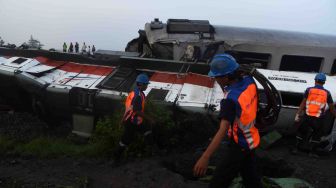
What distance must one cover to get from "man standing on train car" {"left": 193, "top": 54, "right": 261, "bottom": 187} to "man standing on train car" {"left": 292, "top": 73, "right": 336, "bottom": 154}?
2.94 meters

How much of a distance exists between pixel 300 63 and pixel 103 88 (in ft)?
14.7

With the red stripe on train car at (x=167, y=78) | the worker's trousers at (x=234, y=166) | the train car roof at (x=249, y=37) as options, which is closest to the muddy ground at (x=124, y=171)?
the worker's trousers at (x=234, y=166)

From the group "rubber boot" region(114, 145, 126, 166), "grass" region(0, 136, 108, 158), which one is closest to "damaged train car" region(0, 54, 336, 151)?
"grass" region(0, 136, 108, 158)

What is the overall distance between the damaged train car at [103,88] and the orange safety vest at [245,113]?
2985 millimetres

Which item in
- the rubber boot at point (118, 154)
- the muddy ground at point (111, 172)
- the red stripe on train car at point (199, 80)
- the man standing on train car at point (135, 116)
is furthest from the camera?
the red stripe on train car at point (199, 80)

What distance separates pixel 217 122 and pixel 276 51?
2.95 m

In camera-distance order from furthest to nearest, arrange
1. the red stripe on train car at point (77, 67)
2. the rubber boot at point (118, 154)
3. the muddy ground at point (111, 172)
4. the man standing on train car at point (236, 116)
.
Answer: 1. the red stripe on train car at point (77, 67)
2. the rubber boot at point (118, 154)
3. the muddy ground at point (111, 172)
4. the man standing on train car at point (236, 116)

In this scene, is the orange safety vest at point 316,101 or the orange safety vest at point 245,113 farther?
the orange safety vest at point 316,101

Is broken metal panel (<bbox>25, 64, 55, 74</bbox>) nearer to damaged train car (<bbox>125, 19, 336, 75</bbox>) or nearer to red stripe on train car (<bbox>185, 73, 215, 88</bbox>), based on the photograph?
damaged train car (<bbox>125, 19, 336, 75</bbox>)

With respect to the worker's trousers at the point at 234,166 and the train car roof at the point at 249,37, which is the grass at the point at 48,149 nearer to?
the worker's trousers at the point at 234,166

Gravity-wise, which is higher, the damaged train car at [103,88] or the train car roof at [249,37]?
the train car roof at [249,37]

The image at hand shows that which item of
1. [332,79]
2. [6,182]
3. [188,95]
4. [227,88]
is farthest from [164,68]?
[227,88]

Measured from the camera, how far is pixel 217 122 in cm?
616

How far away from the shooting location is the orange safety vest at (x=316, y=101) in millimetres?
5746
